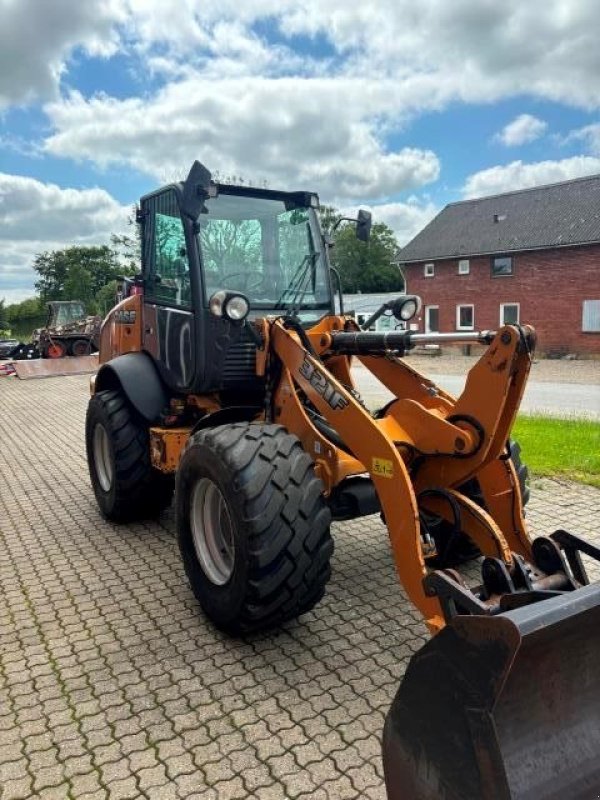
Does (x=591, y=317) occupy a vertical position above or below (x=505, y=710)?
above

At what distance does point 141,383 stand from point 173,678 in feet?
8.16

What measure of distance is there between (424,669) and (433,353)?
27709 mm

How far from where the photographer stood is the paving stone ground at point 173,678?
2.68 metres

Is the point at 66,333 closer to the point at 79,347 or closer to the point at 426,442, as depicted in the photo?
the point at 79,347

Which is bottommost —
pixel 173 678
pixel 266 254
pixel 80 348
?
pixel 173 678

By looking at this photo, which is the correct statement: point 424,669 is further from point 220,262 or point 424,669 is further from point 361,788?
point 220,262

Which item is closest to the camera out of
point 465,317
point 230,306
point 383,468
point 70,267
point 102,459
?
point 383,468

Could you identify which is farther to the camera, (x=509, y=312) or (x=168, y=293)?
(x=509, y=312)

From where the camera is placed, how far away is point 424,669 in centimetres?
Answer: 214

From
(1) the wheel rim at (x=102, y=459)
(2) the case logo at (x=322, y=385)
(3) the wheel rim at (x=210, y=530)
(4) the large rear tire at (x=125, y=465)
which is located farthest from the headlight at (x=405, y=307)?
(1) the wheel rim at (x=102, y=459)

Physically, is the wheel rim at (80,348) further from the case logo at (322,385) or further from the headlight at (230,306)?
the case logo at (322,385)

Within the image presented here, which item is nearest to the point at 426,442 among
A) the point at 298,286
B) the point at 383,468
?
the point at 383,468

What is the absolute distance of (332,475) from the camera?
12.3 feet

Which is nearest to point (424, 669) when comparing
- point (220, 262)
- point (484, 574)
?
point (484, 574)
